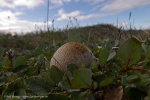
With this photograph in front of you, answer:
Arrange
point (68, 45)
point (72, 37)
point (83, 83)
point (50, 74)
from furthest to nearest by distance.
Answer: point (72, 37) < point (68, 45) < point (50, 74) < point (83, 83)

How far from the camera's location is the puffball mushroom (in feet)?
3.51

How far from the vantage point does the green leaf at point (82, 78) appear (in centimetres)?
83

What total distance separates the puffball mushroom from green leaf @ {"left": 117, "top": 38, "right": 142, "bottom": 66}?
0.69ft

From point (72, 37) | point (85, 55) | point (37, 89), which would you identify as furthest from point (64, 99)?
point (72, 37)

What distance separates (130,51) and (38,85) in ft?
1.70

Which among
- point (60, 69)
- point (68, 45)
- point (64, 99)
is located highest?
point (68, 45)

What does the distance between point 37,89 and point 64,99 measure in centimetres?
19

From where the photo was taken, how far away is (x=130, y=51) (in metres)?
0.96

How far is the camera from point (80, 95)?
883 millimetres

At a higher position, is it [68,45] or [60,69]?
[68,45]

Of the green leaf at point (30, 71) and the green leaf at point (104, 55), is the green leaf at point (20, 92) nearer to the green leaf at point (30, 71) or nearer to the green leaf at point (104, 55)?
the green leaf at point (30, 71)

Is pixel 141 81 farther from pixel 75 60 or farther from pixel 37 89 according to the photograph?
pixel 37 89

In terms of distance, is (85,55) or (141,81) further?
(85,55)

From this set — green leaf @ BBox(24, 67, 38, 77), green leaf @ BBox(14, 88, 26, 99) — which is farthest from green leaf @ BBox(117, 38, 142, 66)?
green leaf @ BBox(24, 67, 38, 77)
